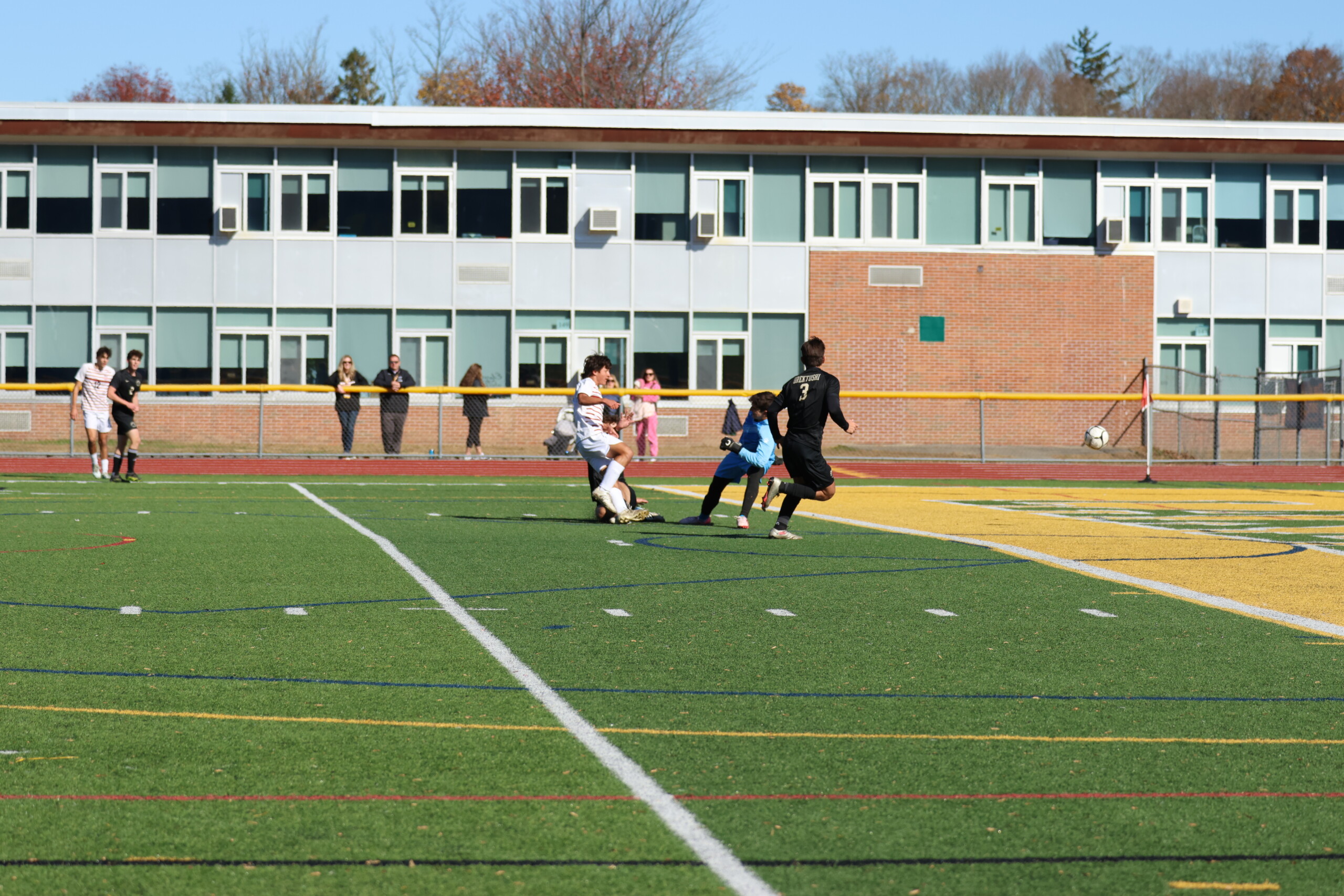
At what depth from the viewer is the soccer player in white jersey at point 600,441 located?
14523 millimetres

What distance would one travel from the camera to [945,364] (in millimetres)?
34375

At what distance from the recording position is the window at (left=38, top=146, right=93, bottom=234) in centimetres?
3338

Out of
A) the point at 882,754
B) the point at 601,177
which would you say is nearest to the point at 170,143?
the point at 601,177

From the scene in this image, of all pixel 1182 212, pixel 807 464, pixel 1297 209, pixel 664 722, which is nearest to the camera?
pixel 664 722

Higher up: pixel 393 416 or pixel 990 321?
pixel 990 321

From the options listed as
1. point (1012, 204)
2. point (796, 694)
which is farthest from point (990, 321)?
point (796, 694)

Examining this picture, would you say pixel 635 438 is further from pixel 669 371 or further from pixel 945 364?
pixel 945 364

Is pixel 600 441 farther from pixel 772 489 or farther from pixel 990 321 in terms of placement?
pixel 990 321

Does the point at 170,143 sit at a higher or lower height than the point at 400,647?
higher

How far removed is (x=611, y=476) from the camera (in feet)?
48.6

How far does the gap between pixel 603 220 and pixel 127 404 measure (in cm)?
1463

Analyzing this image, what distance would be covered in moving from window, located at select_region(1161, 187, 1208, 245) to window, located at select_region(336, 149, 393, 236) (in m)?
18.5

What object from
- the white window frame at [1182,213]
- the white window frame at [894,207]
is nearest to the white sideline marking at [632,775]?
the white window frame at [894,207]

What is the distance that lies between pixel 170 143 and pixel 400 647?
29063mm
